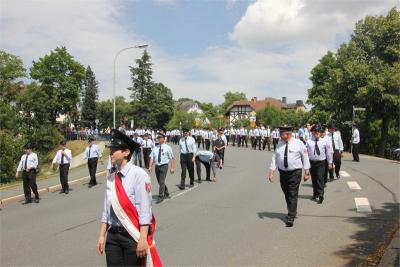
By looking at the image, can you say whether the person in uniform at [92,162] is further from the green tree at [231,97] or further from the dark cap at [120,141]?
the green tree at [231,97]

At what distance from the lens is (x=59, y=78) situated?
65.3 m

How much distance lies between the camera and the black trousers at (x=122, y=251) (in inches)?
173

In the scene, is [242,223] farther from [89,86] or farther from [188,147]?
[89,86]

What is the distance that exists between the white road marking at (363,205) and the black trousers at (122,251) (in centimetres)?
744

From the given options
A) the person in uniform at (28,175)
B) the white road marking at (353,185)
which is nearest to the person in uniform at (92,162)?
the person in uniform at (28,175)

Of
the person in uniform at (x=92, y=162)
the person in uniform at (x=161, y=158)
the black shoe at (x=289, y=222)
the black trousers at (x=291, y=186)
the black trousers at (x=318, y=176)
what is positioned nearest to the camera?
the black shoe at (x=289, y=222)

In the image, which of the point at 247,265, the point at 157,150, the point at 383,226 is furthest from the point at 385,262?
the point at 157,150

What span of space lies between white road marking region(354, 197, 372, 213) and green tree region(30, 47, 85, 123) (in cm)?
5709

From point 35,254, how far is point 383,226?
648 cm

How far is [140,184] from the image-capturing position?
4.45m

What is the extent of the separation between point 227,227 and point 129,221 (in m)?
4.89

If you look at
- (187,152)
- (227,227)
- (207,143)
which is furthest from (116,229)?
(207,143)

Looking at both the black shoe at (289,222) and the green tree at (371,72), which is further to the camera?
the green tree at (371,72)

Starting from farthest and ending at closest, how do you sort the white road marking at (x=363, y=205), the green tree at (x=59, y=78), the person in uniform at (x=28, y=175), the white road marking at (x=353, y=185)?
the green tree at (x=59, y=78) < the person in uniform at (x=28, y=175) < the white road marking at (x=353, y=185) < the white road marking at (x=363, y=205)
